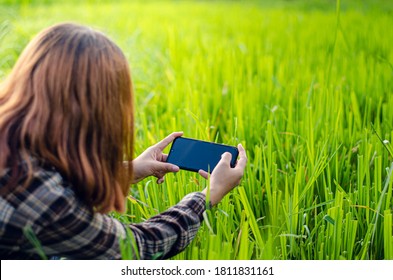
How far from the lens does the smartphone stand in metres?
1.25

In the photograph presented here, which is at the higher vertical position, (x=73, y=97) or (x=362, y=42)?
(x=73, y=97)

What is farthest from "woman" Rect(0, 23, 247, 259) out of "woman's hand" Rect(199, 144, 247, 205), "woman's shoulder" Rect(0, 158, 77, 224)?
"woman's hand" Rect(199, 144, 247, 205)

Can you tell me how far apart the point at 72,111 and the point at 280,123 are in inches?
37.6

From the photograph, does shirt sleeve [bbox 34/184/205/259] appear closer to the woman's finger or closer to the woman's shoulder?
the woman's shoulder

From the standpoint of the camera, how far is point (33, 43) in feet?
3.48

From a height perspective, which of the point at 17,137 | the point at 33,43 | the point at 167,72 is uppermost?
the point at 33,43

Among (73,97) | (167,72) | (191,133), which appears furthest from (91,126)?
(167,72)

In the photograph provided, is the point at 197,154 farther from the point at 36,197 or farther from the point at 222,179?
the point at 36,197

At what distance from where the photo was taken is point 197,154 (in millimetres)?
1267

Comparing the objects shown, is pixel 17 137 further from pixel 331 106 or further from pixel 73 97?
pixel 331 106

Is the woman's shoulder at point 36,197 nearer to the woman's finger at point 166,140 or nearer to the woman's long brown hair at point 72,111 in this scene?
the woman's long brown hair at point 72,111

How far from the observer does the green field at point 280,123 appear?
1.25m

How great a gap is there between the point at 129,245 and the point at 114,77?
256 millimetres

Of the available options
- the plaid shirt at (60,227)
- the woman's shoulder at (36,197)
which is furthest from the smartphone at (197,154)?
the woman's shoulder at (36,197)
